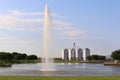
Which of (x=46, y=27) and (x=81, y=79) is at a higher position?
(x=46, y=27)

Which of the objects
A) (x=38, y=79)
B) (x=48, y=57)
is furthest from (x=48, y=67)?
(x=38, y=79)

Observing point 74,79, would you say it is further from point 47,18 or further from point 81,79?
point 47,18

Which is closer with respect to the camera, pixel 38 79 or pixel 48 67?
pixel 38 79

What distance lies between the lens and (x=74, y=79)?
125 feet

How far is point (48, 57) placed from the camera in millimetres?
73062

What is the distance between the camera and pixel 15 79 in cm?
3766

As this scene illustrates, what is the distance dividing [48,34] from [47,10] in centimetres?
555

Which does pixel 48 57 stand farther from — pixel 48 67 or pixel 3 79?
pixel 3 79

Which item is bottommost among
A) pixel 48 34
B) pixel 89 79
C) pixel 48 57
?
pixel 89 79

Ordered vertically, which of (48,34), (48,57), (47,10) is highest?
(47,10)

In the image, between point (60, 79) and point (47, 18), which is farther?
point (47, 18)

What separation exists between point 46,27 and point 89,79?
37773 millimetres

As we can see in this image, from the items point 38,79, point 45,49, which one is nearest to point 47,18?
point 45,49

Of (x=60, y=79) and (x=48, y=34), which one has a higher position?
(x=48, y=34)
